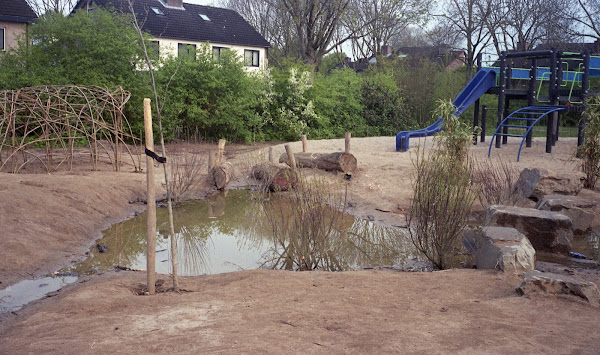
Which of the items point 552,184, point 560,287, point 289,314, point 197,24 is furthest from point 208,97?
point 560,287

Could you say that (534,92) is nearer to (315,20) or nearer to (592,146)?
(592,146)

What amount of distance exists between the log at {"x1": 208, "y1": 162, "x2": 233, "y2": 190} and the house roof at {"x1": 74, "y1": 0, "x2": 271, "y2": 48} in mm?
19685

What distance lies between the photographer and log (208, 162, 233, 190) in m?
12.5

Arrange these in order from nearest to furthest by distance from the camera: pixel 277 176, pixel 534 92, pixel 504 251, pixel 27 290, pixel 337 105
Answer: pixel 504 251 → pixel 27 290 → pixel 277 176 → pixel 534 92 → pixel 337 105

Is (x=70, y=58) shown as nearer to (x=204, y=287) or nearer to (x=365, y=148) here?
(x=365, y=148)

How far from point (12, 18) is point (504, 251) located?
89.2ft

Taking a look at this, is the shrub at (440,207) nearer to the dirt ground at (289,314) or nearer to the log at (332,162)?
the dirt ground at (289,314)

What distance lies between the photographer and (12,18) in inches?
1054

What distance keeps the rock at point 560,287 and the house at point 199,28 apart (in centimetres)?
2659

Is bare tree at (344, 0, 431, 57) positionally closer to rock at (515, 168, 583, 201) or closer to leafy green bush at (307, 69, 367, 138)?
leafy green bush at (307, 69, 367, 138)

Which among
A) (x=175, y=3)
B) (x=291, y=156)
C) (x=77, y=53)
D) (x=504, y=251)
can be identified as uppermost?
(x=175, y=3)

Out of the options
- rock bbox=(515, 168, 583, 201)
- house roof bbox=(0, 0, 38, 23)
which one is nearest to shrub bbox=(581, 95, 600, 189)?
rock bbox=(515, 168, 583, 201)

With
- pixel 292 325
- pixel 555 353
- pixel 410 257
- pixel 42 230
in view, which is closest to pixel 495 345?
pixel 555 353

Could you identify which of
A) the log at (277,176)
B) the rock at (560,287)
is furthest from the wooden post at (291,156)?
the rock at (560,287)
